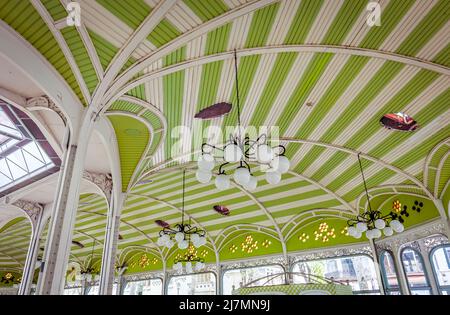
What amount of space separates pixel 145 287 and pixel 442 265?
54.9ft

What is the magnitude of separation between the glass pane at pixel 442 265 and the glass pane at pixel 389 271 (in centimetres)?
172

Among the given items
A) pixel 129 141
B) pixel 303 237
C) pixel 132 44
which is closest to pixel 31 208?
pixel 129 141

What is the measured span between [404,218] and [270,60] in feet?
27.8

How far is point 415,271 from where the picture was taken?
10438 millimetres

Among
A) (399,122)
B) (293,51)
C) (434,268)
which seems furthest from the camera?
(434,268)

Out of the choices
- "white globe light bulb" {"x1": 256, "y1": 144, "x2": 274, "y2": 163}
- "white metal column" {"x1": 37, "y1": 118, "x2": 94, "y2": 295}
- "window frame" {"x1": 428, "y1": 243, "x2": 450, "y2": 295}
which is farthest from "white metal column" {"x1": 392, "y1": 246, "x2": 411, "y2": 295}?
"white metal column" {"x1": 37, "y1": 118, "x2": 94, "y2": 295}

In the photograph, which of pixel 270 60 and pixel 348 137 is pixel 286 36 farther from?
pixel 348 137

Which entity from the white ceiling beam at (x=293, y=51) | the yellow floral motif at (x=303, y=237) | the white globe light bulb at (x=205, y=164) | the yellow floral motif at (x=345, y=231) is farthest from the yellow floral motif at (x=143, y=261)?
the white globe light bulb at (x=205, y=164)

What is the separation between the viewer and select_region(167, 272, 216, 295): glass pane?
16641mm

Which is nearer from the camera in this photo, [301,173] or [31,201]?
[301,173]

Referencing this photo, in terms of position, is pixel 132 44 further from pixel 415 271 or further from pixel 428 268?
pixel 415 271

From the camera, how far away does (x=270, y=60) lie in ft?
20.3
